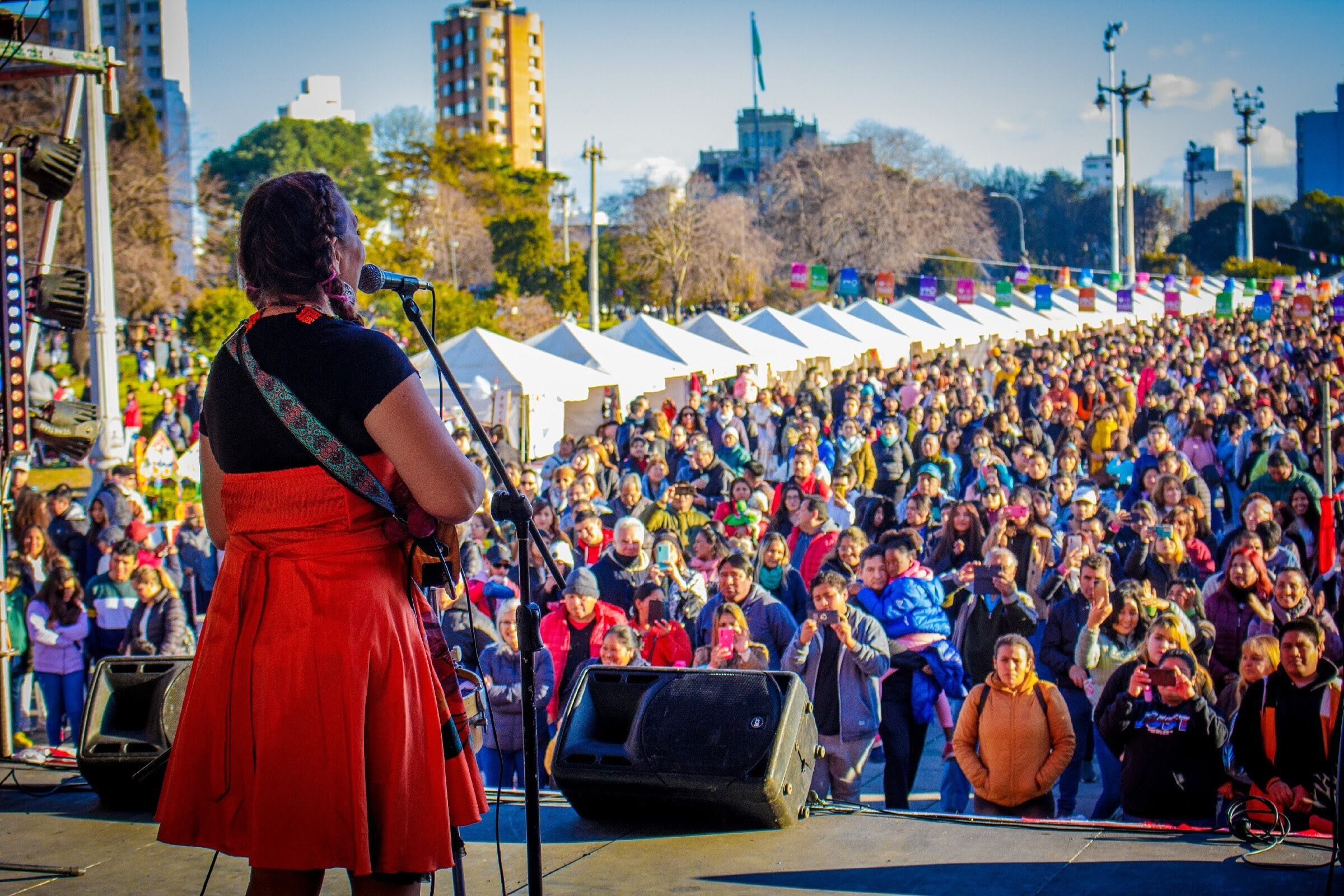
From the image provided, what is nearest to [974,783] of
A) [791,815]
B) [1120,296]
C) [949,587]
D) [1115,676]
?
[1115,676]

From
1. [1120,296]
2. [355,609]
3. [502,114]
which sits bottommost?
[355,609]

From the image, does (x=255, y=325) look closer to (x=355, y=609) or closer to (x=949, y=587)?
(x=355, y=609)

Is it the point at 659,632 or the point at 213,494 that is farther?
the point at 659,632

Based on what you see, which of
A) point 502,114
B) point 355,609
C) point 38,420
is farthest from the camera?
point 502,114

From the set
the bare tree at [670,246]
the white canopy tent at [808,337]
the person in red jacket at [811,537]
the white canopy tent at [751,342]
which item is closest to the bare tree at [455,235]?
the bare tree at [670,246]

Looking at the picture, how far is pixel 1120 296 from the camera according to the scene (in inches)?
1475

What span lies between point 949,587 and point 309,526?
6226 mm

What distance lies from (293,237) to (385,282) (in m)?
0.55

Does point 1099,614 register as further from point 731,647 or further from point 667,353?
point 667,353

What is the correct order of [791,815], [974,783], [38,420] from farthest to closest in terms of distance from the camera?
[38,420]
[974,783]
[791,815]

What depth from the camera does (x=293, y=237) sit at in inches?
→ 76.7

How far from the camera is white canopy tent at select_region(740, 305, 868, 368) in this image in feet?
72.0

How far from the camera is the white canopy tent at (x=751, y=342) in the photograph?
66.9 ft

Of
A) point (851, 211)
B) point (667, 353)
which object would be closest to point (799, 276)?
point (667, 353)
